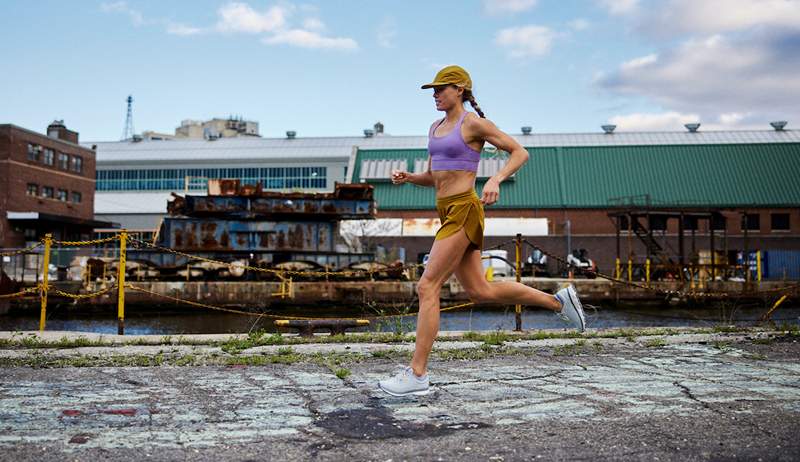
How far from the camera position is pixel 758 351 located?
23.2ft

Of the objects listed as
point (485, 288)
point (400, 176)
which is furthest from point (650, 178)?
point (485, 288)

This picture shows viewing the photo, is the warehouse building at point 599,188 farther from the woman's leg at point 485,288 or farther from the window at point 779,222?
the woman's leg at point 485,288

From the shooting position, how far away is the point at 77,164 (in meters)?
57.4

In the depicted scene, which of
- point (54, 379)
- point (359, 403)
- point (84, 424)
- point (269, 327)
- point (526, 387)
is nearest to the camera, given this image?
point (84, 424)

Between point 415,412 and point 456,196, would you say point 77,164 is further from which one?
point 415,412

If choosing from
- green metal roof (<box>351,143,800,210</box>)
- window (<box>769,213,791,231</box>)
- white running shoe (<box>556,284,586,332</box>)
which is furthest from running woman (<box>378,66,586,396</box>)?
window (<box>769,213,791,231</box>)

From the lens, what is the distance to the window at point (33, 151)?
52.4 m

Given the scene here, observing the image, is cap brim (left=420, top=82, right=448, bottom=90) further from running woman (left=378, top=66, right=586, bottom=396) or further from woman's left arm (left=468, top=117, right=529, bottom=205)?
woman's left arm (left=468, top=117, right=529, bottom=205)

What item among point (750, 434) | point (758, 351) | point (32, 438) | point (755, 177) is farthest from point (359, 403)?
point (755, 177)

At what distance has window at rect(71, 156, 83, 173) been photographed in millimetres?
56987

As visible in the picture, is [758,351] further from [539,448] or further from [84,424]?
[84,424]

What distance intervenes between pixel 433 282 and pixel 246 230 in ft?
81.7

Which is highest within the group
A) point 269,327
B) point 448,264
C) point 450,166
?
point 450,166

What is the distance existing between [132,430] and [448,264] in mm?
2040
